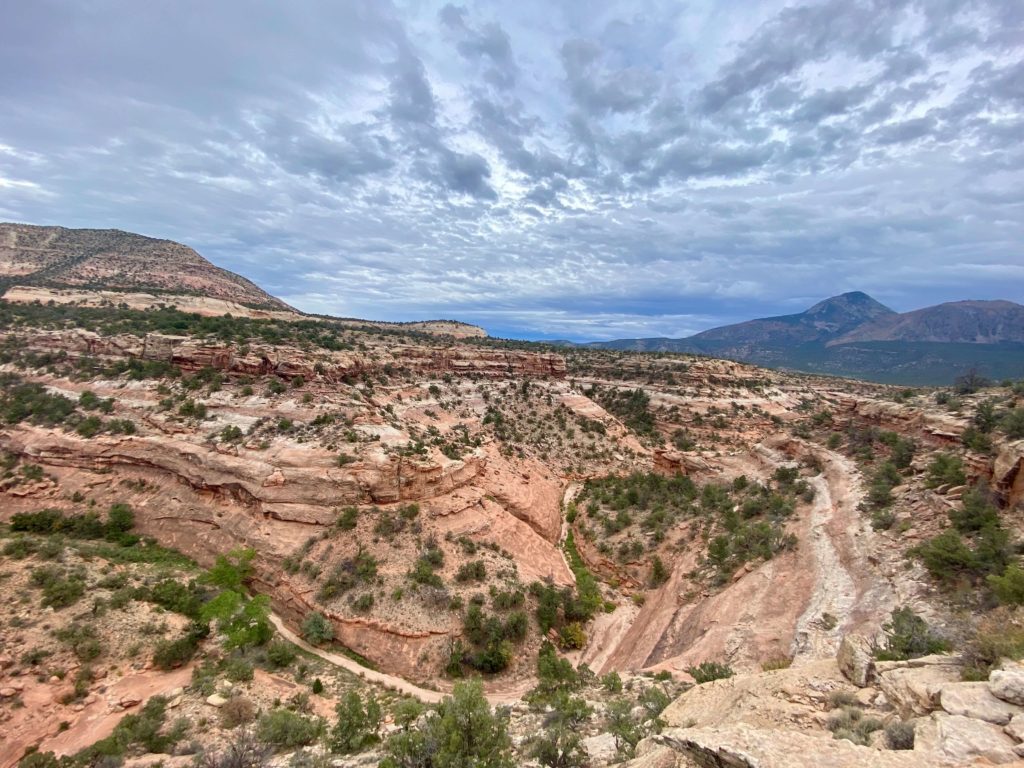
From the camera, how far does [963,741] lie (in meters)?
5.45

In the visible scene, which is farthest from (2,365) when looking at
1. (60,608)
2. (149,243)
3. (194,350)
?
(149,243)

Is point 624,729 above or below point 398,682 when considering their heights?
above

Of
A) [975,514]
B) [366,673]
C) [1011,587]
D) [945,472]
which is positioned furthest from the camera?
[366,673]

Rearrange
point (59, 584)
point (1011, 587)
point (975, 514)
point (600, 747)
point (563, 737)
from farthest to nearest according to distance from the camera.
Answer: point (59, 584)
point (975, 514)
point (563, 737)
point (600, 747)
point (1011, 587)

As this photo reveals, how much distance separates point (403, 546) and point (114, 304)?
47577 millimetres

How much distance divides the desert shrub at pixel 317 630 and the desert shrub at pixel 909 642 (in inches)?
760

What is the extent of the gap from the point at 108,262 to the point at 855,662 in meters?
104

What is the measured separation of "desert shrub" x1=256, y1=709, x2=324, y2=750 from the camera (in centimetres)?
1302

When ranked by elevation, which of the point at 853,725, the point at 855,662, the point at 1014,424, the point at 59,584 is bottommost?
the point at 59,584

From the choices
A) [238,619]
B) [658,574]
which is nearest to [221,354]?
[238,619]

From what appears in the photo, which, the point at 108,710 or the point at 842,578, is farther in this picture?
the point at 842,578

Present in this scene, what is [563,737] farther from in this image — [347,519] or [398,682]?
[347,519]

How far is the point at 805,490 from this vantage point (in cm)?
2375

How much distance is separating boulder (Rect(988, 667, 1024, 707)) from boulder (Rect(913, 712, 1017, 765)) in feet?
2.09
